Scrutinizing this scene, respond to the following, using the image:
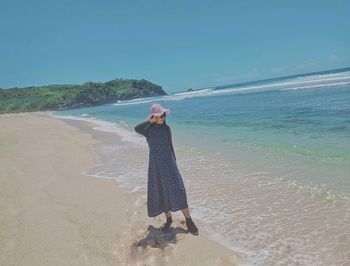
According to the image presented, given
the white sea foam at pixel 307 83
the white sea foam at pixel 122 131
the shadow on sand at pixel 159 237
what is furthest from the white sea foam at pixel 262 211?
the white sea foam at pixel 307 83

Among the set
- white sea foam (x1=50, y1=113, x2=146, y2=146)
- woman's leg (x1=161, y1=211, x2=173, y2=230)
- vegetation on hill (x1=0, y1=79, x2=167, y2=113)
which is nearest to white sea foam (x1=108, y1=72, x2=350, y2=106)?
white sea foam (x1=50, y1=113, x2=146, y2=146)

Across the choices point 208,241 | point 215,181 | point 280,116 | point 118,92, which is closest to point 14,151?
point 215,181

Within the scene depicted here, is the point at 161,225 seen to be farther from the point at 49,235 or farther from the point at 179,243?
the point at 49,235

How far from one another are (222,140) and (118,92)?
9979 cm

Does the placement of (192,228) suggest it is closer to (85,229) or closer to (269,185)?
(85,229)

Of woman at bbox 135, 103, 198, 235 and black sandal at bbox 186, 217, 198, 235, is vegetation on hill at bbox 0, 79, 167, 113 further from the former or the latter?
black sandal at bbox 186, 217, 198, 235

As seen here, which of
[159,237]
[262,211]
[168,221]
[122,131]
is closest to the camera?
[159,237]

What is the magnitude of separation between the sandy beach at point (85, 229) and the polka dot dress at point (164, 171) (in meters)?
0.46

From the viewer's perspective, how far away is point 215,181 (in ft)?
25.2

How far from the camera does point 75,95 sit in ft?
312

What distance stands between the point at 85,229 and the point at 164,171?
1413mm

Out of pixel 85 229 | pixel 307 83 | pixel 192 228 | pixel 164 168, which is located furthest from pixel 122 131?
pixel 307 83

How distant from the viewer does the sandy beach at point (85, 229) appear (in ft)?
14.4

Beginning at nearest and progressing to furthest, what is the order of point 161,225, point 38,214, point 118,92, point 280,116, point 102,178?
point 161,225 → point 38,214 → point 102,178 → point 280,116 → point 118,92
